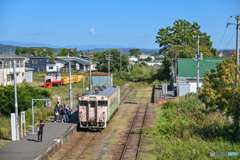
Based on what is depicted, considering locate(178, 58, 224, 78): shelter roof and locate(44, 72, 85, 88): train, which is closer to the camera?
locate(178, 58, 224, 78): shelter roof

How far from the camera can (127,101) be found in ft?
111

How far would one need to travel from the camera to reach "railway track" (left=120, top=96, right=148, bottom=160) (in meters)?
14.3

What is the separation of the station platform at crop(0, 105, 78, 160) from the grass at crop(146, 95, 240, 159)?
17.4 feet

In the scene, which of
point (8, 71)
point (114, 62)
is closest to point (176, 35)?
point (114, 62)

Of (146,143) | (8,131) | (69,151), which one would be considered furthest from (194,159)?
(8,131)

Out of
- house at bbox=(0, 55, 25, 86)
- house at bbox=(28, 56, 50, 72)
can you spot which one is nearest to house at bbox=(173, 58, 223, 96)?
house at bbox=(0, 55, 25, 86)

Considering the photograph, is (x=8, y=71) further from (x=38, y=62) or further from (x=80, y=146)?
(x=38, y=62)

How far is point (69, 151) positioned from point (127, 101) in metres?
19.3

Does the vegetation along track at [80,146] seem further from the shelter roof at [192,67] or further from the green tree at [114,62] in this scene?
the green tree at [114,62]

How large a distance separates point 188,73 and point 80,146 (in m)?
27.9

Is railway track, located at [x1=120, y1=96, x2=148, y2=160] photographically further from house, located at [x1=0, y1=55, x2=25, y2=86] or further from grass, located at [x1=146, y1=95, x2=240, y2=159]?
house, located at [x1=0, y1=55, x2=25, y2=86]

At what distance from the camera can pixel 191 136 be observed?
16.2 metres

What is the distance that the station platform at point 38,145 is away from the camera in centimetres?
1284

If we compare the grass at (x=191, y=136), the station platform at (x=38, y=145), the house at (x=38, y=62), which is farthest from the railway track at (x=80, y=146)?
the house at (x=38, y=62)
